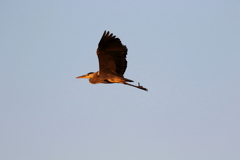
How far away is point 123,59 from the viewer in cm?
1905

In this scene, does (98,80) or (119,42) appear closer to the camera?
(119,42)

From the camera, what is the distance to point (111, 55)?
743 inches

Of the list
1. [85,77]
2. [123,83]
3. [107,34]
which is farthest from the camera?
[85,77]

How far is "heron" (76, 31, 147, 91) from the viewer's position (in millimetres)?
18516

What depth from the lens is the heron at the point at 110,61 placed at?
60.7 ft

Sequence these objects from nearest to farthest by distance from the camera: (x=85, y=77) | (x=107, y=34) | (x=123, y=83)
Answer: (x=107, y=34) < (x=123, y=83) < (x=85, y=77)

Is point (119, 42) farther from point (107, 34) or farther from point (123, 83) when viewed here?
point (123, 83)

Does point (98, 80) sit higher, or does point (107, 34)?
point (107, 34)

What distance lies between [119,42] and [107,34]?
0.58 meters

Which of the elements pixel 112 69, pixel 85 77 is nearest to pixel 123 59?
pixel 112 69

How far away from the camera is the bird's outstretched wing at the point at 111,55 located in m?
18.5

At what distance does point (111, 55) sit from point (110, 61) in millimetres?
322

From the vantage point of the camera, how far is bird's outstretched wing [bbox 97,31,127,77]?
60.7ft

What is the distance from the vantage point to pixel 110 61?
1909 cm
